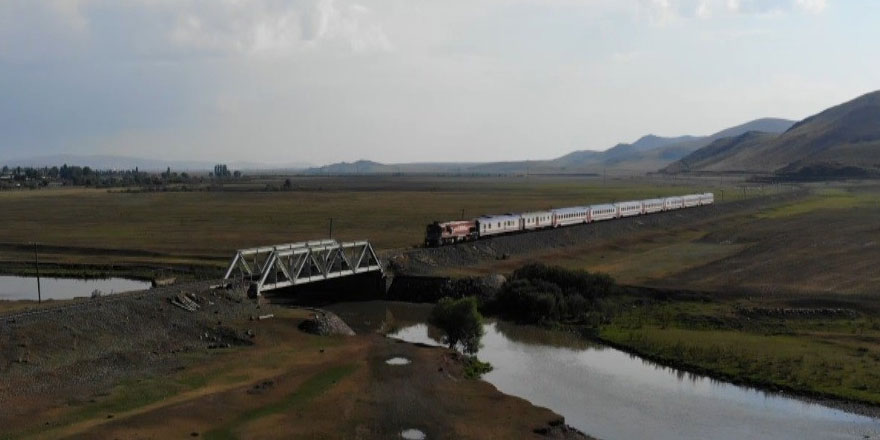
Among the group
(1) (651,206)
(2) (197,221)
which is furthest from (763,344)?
(2) (197,221)

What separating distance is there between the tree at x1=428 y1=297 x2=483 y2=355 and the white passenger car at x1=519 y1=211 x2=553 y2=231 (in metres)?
45.4

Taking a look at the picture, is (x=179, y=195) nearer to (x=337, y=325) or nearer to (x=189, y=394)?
(x=337, y=325)

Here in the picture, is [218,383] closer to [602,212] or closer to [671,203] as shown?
[602,212]

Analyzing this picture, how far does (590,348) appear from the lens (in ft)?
159

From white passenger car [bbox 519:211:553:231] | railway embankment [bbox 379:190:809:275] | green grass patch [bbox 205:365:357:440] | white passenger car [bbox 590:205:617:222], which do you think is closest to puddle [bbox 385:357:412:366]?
green grass patch [bbox 205:365:357:440]

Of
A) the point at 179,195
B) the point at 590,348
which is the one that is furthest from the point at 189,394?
the point at 179,195

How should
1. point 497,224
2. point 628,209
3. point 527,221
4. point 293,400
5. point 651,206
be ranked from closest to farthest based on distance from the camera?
point 293,400, point 497,224, point 527,221, point 628,209, point 651,206

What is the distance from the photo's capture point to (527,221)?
92.9 metres

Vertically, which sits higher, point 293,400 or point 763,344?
point 293,400

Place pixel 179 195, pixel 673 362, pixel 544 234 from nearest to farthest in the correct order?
pixel 673 362 < pixel 544 234 < pixel 179 195

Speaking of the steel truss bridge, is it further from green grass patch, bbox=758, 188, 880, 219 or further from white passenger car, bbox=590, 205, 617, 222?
green grass patch, bbox=758, 188, 880, 219

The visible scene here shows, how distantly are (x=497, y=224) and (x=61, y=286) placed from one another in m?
42.8

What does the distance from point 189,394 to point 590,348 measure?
2365cm

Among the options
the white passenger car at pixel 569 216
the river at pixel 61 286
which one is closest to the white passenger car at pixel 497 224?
the white passenger car at pixel 569 216
